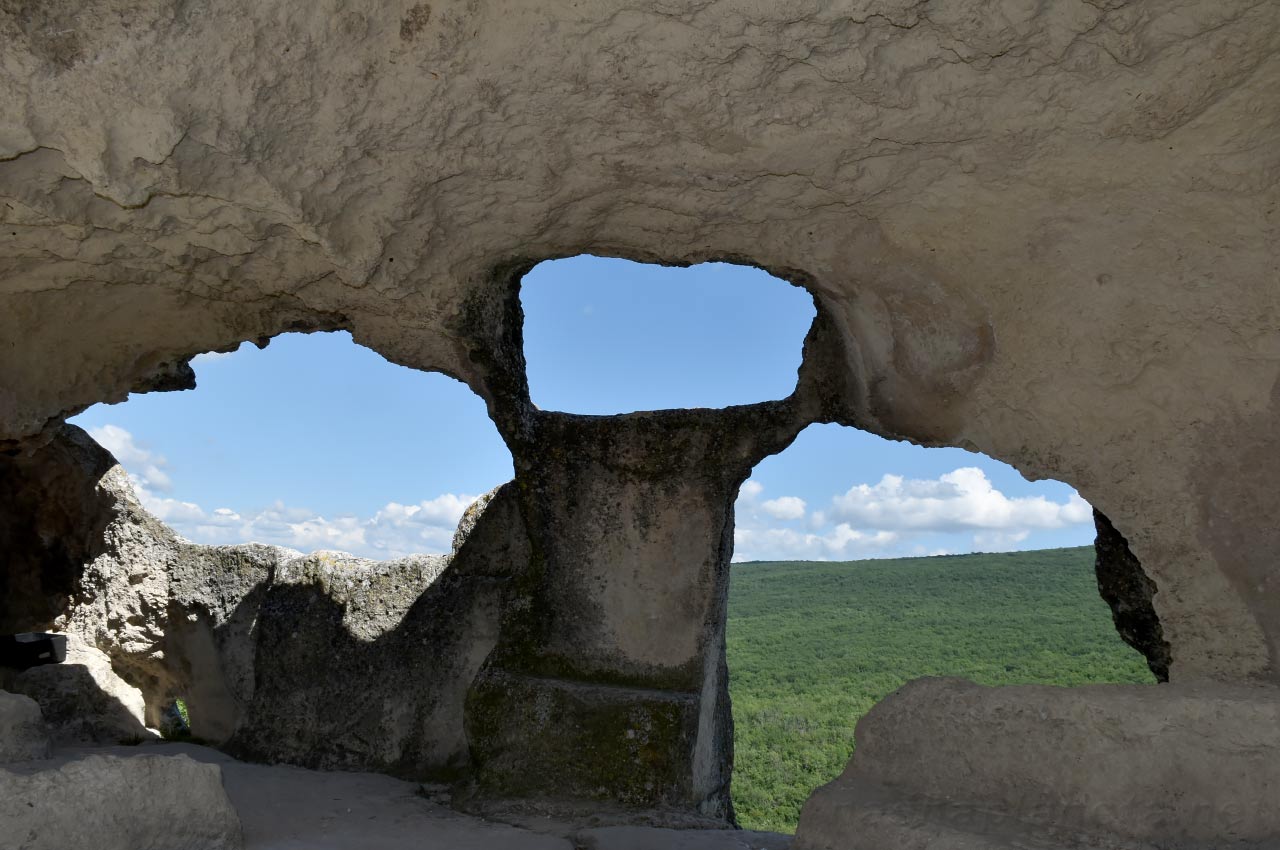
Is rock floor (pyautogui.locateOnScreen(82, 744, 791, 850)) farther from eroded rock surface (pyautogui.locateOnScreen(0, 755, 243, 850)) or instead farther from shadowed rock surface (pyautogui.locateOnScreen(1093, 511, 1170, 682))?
shadowed rock surface (pyautogui.locateOnScreen(1093, 511, 1170, 682))

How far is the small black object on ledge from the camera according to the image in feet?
15.6

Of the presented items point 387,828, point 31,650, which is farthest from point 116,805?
point 31,650

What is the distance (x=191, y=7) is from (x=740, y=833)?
271 cm

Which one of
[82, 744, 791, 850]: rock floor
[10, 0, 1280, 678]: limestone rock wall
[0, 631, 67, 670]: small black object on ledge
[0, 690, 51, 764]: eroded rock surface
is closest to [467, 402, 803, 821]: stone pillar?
[82, 744, 791, 850]: rock floor

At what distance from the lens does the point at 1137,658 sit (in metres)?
10.8

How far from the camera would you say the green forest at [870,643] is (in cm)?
866

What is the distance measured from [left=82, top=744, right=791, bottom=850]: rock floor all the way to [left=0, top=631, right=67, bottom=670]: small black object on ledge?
1402mm

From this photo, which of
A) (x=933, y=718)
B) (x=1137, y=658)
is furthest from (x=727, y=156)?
(x=1137, y=658)

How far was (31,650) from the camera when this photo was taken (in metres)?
4.81

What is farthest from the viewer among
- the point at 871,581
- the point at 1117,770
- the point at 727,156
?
the point at 871,581

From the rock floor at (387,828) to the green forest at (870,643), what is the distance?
4.21 meters

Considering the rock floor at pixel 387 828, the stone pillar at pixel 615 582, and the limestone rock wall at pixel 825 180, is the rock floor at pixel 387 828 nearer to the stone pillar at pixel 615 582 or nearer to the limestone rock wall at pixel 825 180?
the stone pillar at pixel 615 582

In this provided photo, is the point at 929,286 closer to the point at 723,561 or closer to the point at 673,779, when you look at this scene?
the point at 723,561

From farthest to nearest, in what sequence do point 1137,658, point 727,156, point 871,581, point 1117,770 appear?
point 871,581, point 1137,658, point 727,156, point 1117,770
